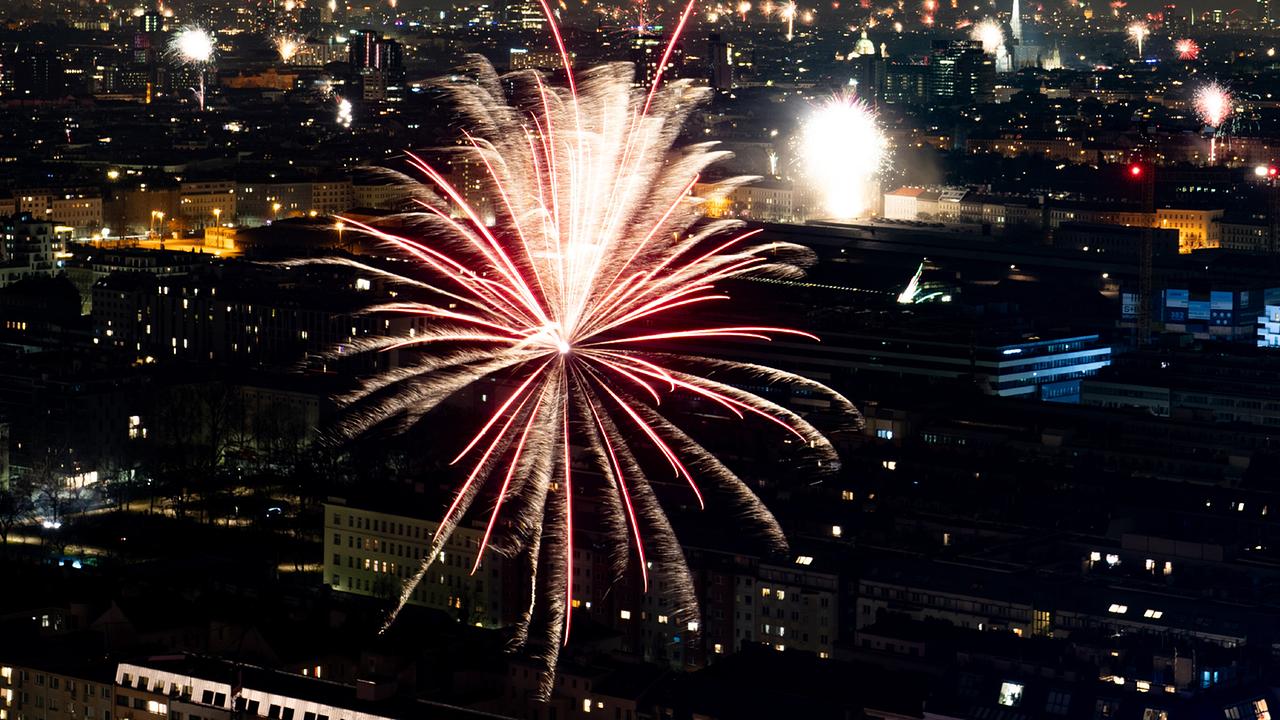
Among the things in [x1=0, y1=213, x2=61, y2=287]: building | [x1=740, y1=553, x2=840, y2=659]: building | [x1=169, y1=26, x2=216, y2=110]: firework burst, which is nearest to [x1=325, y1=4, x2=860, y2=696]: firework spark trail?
Result: [x1=740, y1=553, x2=840, y2=659]: building

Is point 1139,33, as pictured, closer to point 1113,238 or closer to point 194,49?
point 194,49

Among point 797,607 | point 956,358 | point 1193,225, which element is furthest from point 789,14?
point 797,607

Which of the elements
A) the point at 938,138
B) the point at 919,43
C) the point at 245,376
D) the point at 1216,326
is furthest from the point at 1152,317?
the point at 919,43

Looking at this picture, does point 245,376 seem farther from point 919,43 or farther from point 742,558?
point 919,43

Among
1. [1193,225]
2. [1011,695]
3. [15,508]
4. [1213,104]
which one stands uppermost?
[1213,104]

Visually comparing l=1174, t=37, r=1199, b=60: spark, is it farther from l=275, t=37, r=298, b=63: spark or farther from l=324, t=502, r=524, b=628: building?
l=324, t=502, r=524, b=628: building

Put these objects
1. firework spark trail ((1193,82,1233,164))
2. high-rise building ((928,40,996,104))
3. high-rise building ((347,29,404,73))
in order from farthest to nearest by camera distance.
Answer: high-rise building ((347,29,404,73))
high-rise building ((928,40,996,104))
firework spark trail ((1193,82,1233,164))

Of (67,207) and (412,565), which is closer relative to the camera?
(412,565)

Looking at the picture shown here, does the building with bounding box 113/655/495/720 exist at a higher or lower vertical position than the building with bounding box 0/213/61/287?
lower

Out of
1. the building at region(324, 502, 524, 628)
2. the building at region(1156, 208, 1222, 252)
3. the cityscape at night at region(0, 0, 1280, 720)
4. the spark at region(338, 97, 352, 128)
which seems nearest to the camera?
the cityscape at night at region(0, 0, 1280, 720)
